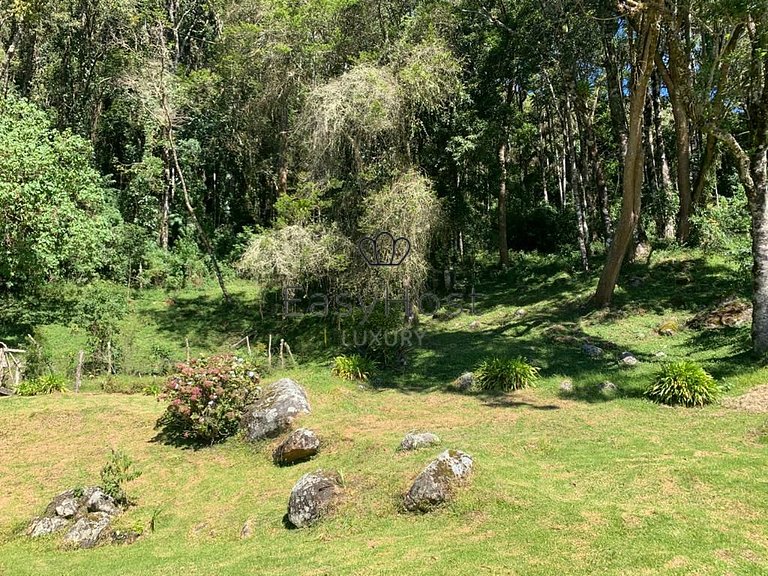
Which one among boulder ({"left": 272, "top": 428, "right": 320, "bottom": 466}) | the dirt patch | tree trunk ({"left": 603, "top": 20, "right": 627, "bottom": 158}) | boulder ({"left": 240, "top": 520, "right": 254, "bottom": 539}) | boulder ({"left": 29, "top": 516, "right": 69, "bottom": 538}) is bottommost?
boulder ({"left": 29, "top": 516, "right": 69, "bottom": 538})

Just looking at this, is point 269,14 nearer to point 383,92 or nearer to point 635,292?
point 383,92

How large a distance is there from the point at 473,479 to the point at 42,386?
37.2 feet

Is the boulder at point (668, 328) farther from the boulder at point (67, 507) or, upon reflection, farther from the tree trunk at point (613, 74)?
the boulder at point (67, 507)

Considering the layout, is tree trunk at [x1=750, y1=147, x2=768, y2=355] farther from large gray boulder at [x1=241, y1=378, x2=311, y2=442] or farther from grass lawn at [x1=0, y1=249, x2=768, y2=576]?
large gray boulder at [x1=241, y1=378, x2=311, y2=442]

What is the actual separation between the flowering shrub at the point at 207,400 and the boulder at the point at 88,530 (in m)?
2.72

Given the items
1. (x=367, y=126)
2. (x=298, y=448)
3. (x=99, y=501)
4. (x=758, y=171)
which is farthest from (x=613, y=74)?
(x=99, y=501)

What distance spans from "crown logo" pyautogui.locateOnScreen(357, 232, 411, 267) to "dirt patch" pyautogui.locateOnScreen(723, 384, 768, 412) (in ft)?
29.0

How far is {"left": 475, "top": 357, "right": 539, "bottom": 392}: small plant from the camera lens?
38.7 feet

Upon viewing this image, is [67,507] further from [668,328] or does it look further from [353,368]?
[668,328]

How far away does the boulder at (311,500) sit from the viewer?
658cm

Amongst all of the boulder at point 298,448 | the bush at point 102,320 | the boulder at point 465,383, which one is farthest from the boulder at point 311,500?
the bush at point 102,320

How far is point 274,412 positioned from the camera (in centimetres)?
1017

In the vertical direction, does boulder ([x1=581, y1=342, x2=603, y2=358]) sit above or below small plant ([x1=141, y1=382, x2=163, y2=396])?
above

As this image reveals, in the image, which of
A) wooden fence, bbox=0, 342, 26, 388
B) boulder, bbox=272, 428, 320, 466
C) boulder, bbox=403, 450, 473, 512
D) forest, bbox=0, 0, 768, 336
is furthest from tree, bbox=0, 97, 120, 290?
boulder, bbox=403, 450, 473, 512
